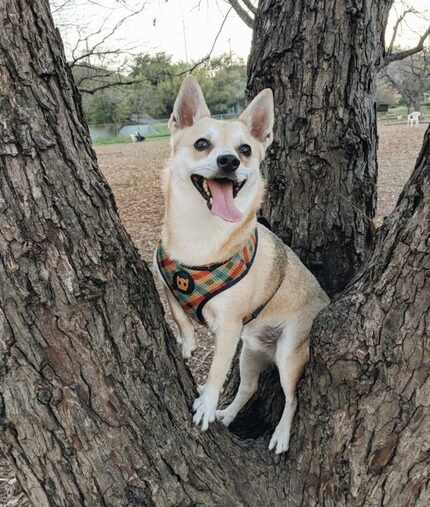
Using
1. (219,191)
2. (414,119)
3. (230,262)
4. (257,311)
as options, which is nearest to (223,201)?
(219,191)

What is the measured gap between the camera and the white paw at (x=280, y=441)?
236cm

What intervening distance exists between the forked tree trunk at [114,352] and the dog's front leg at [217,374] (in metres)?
0.09

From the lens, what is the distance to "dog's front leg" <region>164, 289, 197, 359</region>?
2.65m

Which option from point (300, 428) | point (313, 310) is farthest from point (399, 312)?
point (313, 310)

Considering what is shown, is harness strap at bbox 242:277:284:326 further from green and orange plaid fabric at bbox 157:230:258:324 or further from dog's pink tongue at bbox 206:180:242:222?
dog's pink tongue at bbox 206:180:242:222

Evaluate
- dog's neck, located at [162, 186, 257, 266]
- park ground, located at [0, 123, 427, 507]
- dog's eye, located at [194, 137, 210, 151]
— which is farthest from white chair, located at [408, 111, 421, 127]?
dog's neck, located at [162, 186, 257, 266]

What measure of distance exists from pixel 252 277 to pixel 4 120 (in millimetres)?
1387

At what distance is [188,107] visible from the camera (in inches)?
113

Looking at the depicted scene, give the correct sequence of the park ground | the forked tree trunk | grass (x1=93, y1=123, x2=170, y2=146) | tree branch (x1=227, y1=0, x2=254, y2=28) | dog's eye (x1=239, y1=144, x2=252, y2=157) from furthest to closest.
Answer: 1. grass (x1=93, y1=123, x2=170, y2=146)
2. tree branch (x1=227, y1=0, x2=254, y2=28)
3. the park ground
4. dog's eye (x1=239, y1=144, x2=252, y2=157)
5. the forked tree trunk

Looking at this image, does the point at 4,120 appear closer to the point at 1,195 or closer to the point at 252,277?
the point at 1,195

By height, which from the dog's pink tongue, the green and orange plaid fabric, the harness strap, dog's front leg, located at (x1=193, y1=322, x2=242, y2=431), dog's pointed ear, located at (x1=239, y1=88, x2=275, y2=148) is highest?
dog's pointed ear, located at (x1=239, y1=88, x2=275, y2=148)

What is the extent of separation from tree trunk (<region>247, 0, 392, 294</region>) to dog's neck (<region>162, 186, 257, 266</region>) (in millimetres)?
→ 444

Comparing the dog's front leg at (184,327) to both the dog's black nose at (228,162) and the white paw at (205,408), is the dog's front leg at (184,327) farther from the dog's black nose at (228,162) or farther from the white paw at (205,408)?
the dog's black nose at (228,162)

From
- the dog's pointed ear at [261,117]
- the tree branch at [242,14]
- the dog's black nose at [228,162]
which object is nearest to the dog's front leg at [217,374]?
the dog's black nose at [228,162]
